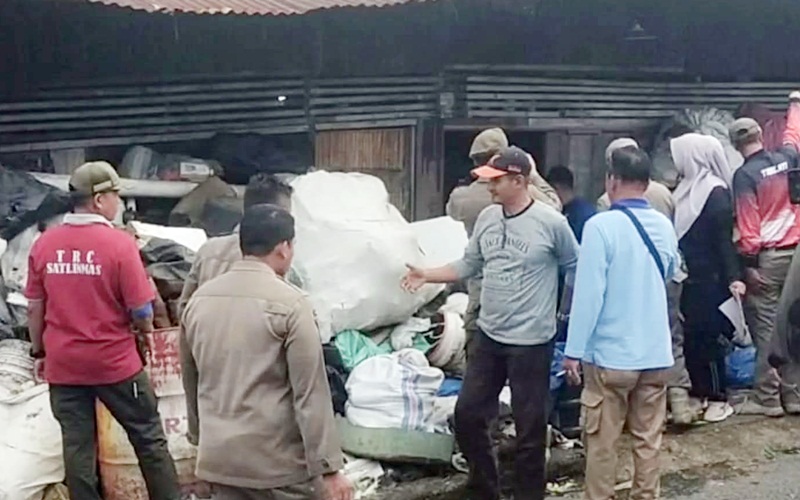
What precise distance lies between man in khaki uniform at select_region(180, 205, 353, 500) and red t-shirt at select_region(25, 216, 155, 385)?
126 centimetres

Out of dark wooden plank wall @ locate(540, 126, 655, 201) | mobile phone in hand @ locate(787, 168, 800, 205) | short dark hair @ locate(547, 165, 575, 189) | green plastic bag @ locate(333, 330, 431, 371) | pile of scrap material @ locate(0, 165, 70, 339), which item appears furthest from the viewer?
dark wooden plank wall @ locate(540, 126, 655, 201)

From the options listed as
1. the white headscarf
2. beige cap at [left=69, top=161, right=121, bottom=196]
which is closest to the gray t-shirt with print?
beige cap at [left=69, top=161, right=121, bottom=196]

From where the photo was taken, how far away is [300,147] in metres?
8.30

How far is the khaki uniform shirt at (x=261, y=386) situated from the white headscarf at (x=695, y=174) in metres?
4.37

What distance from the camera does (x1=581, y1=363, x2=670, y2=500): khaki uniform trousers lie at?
5.52 meters

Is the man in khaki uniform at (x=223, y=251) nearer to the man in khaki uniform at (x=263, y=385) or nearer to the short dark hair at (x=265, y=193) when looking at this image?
the short dark hair at (x=265, y=193)

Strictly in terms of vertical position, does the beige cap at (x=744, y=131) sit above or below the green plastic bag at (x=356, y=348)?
above

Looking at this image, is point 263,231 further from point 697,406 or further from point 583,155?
point 583,155

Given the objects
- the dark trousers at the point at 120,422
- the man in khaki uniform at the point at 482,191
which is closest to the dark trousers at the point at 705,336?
the man in khaki uniform at the point at 482,191

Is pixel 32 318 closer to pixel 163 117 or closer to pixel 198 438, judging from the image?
pixel 198 438

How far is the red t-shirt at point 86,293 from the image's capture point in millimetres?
5199

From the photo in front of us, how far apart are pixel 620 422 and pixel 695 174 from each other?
8.77ft

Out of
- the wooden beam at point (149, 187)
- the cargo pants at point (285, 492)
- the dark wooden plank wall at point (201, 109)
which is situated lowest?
the cargo pants at point (285, 492)

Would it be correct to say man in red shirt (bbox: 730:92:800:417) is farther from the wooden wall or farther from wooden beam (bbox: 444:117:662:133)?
the wooden wall
